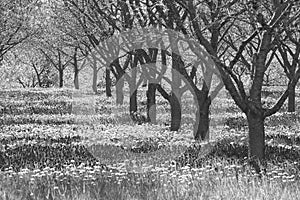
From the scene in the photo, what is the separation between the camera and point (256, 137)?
10891 millimetres

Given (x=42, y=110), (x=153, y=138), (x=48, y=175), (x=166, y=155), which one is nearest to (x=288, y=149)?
(x=166, y=155)

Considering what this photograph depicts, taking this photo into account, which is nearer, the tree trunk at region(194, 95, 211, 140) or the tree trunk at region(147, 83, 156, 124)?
the tree trunk at region(194, 95, 211, 140)

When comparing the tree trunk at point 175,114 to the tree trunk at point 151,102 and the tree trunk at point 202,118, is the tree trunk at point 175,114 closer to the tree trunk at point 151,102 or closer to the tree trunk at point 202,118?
the tree trunk at point 202,118

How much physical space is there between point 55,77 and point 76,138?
7926 cm

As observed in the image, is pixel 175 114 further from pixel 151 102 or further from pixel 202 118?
pixel 151 102

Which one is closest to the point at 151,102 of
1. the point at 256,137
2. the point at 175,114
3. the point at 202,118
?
the point at 175,114

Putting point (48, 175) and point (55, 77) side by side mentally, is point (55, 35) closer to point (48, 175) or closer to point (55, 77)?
point (48, 175)

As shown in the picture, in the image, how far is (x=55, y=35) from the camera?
42.3m

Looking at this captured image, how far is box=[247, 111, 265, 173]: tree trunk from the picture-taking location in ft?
35.4

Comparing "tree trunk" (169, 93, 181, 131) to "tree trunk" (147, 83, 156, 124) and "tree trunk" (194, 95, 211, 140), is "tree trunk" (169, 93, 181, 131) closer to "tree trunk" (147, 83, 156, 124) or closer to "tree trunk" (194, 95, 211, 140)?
"tree trunk" (194, 95, 211, 140)

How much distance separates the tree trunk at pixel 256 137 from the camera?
1079 cm

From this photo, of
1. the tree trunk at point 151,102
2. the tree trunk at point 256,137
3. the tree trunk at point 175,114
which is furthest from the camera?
the tree trunk at point 151,102

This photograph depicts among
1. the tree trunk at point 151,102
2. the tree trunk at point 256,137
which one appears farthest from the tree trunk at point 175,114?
the tree trunk at point 256,137

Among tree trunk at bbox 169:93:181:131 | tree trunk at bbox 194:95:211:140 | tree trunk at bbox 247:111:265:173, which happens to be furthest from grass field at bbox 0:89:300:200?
tree trunk at bbox 169:93:181:131
